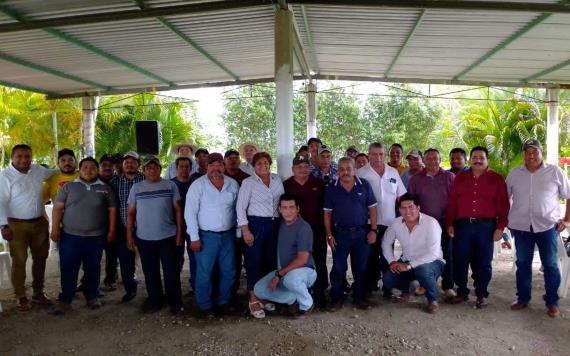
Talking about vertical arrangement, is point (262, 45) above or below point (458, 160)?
above

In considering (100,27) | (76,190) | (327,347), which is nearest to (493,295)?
(327,347)

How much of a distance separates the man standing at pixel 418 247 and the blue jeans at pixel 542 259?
66 centimetres

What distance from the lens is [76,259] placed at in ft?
12.9

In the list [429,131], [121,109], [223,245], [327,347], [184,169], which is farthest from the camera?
[429,131]

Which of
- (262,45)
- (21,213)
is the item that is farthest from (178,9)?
(21,213)

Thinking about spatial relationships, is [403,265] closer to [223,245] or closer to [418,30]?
[223,245]

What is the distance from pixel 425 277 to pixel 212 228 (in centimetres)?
189

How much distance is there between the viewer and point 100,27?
5453mm

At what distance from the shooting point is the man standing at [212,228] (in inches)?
145

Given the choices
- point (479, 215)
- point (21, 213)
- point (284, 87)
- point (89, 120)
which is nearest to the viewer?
point (479, 215)

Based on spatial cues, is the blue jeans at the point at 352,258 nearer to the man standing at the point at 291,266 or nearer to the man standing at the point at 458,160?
the man standing at the point at 291,266

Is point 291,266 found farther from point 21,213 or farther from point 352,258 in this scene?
point 21,213

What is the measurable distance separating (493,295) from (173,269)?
10.1 ft

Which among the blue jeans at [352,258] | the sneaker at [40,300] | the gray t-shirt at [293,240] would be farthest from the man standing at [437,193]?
the sneaker at [40,300]
